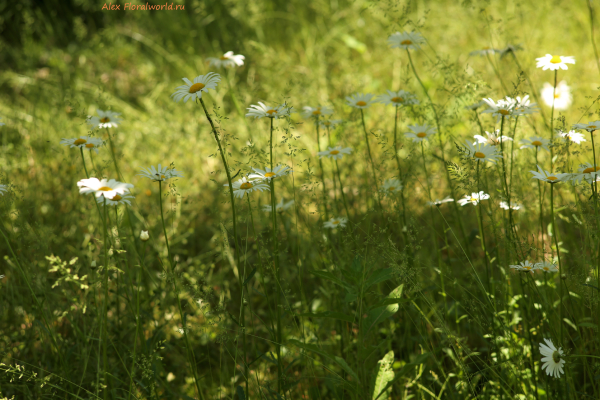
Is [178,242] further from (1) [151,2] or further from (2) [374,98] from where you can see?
(1) [151,2]

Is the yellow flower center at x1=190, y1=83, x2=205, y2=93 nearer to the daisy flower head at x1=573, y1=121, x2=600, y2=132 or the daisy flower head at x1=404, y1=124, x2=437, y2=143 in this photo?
the daisy flower head at x1=404, y1=124, x2=437, y2=143

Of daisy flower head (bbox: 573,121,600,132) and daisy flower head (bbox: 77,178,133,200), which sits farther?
daisy flower head (bbox: 573,121,600,132)

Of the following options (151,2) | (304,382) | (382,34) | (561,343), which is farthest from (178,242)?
(151,2)

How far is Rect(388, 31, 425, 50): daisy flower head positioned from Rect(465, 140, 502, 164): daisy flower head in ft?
2.41

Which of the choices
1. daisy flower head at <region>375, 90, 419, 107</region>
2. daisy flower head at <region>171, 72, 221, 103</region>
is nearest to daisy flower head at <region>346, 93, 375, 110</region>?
daisy flower head at <region>375, 90, 419, 107</region>

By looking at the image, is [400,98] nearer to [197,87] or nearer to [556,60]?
[556,60]

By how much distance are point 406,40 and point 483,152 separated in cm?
82

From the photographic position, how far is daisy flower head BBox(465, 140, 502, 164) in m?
1.23

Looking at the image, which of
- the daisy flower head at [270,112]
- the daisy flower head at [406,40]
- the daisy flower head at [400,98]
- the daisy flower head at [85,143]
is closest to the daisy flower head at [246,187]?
the daisy flower head at [270,112]

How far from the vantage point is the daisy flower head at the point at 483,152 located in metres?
1.23

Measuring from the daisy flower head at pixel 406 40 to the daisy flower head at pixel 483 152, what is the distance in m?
0.74

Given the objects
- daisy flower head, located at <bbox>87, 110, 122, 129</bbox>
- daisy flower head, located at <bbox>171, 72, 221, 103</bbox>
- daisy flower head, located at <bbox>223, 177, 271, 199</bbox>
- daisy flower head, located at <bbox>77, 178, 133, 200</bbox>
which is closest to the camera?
daisy flower head, located at <bbox>77, 178, 133, 200</bbox>

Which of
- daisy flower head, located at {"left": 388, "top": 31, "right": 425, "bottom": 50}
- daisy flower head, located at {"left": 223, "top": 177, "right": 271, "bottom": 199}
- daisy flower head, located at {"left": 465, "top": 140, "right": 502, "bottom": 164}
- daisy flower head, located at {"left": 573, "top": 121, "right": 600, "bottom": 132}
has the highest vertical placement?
daisy flower head, located at {"left": 388, "top": 31, "right": 425, "bottom": 50}

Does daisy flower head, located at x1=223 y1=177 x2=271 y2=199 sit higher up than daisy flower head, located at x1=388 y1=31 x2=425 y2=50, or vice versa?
daisy flower head, located at x1=388 y1=31 x2=425 y2=50
